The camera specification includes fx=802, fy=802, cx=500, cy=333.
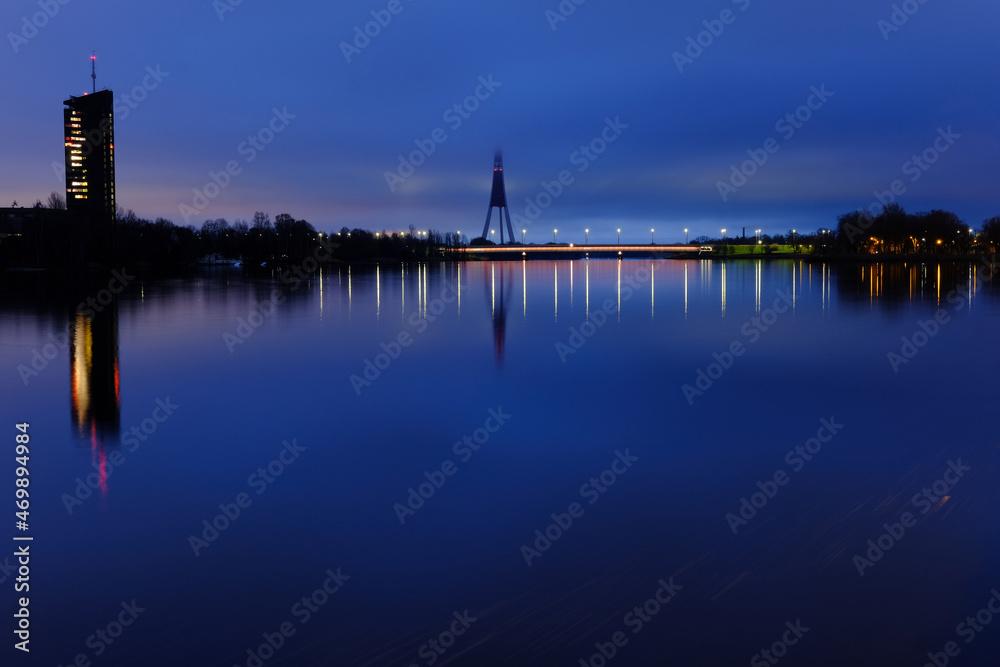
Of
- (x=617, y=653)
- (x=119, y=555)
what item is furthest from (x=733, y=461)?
(x=119, y=555)

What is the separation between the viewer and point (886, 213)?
108 meters

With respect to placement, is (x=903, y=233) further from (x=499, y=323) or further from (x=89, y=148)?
(x=89, y=148)

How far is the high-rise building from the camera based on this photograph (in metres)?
184

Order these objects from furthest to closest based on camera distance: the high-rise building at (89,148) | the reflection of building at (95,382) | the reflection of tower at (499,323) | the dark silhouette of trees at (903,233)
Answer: the high-rise building at (89,148) < the dark silhouette of trees at (903,233) < the reflection of tower at (499,323) < the reflection of building at (95,382)

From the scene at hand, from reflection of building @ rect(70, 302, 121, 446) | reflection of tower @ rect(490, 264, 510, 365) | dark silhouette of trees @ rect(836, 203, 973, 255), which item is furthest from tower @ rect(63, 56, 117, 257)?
reflection of building @ rect(70, 302, 121, 446)

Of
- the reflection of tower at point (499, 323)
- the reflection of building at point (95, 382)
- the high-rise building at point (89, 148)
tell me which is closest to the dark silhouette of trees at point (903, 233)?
the reflection of tower at point (499, 323)

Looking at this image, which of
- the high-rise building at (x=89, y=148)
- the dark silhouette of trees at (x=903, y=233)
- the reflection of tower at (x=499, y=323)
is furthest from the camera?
the high-rise building at (x=89, y=148)

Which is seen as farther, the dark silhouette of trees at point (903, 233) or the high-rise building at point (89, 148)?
the high-rise building at point (89, 148)

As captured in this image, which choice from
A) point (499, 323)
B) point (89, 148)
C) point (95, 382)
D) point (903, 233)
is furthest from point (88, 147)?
point (95, 382)

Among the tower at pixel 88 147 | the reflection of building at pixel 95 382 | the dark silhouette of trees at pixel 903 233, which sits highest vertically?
the tower at pixel 88 147

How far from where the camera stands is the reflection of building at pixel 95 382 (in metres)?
8.71

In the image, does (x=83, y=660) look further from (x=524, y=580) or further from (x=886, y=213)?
(x=886, y=213)

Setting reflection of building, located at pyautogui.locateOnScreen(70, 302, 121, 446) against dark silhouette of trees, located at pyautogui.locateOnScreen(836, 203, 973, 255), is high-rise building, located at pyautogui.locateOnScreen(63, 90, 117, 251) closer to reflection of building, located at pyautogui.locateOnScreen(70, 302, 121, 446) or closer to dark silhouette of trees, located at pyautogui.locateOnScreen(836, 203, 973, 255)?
dark silhouette of trees, located at pyautogui.locateOnScreen(836, 203, 973, 255)

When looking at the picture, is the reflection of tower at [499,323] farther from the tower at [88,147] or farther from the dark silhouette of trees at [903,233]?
the tower at [88,147]
